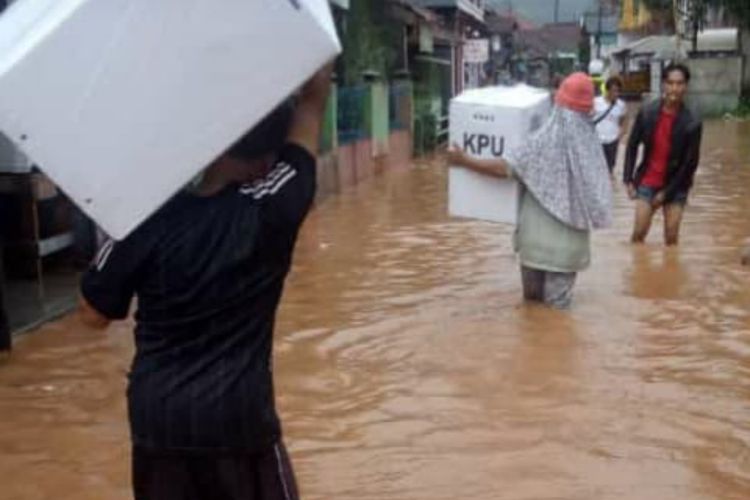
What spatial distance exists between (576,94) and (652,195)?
291cm

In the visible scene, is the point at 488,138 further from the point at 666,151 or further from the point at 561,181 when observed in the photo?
the point at 666,151

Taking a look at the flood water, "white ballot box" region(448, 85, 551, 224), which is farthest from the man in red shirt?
"white ballot box" region(448, 85, 551, 224)

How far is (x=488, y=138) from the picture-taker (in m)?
7.59

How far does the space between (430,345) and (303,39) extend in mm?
5014

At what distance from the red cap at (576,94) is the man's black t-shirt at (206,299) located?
525cm

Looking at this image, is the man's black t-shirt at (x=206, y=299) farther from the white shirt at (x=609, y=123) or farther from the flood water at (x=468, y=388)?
the white shirt at (x=609, y=123)

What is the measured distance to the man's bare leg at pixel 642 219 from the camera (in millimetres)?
10555

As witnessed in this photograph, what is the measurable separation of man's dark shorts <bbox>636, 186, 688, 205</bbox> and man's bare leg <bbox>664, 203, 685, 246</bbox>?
0.05 m

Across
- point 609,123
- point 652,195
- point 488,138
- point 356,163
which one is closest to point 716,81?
point 356,163

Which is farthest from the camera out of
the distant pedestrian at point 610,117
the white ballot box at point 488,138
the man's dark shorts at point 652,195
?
the distant pedestrian at point 610,117

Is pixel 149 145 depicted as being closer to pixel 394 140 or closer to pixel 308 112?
pixel 308 112

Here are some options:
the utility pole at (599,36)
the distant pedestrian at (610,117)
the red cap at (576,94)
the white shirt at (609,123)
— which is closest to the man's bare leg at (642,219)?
the red cap at (576,94)

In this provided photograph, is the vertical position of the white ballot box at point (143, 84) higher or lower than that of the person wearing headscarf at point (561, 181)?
higher

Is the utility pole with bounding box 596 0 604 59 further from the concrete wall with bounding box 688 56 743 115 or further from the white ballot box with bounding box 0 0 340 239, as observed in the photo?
the white ballot box with bounding box 0 0 340 239
